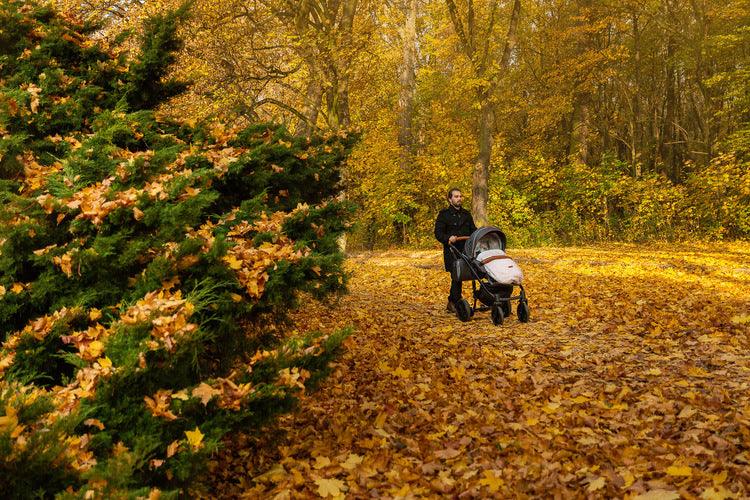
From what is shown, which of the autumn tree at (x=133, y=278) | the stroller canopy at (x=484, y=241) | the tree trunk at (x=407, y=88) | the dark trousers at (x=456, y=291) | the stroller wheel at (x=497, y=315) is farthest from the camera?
the tree trunk at (x=407, y=88)

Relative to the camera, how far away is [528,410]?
17.2 ft

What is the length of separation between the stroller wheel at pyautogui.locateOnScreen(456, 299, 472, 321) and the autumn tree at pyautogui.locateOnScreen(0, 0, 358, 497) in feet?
11.8

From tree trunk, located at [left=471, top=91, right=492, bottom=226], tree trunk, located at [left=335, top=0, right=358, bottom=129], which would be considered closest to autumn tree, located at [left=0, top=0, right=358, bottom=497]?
tree trunk, located at [left=335, top=0, right=358, bottom=129]

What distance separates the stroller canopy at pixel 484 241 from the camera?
8.23 metres

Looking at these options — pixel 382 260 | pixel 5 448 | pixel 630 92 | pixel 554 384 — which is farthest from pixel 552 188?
pixel 5 448

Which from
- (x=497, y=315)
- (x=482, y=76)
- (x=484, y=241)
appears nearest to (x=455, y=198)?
(x=484, y=241)

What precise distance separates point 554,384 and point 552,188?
1945 centimetres

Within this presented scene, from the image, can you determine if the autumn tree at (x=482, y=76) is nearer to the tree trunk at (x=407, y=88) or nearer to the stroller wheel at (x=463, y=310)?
the tree trunk at (x=407, y=88)

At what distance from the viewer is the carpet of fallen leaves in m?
3.96

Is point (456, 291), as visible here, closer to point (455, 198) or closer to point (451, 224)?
point (451, 224)

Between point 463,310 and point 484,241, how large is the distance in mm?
1218

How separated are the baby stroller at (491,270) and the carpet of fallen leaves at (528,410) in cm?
36

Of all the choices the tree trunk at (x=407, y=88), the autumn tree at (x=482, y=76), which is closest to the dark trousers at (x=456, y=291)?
the autumn tree at (x=482, y=76)

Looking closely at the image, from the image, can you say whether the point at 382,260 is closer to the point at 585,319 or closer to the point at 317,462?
the point at 585,319
